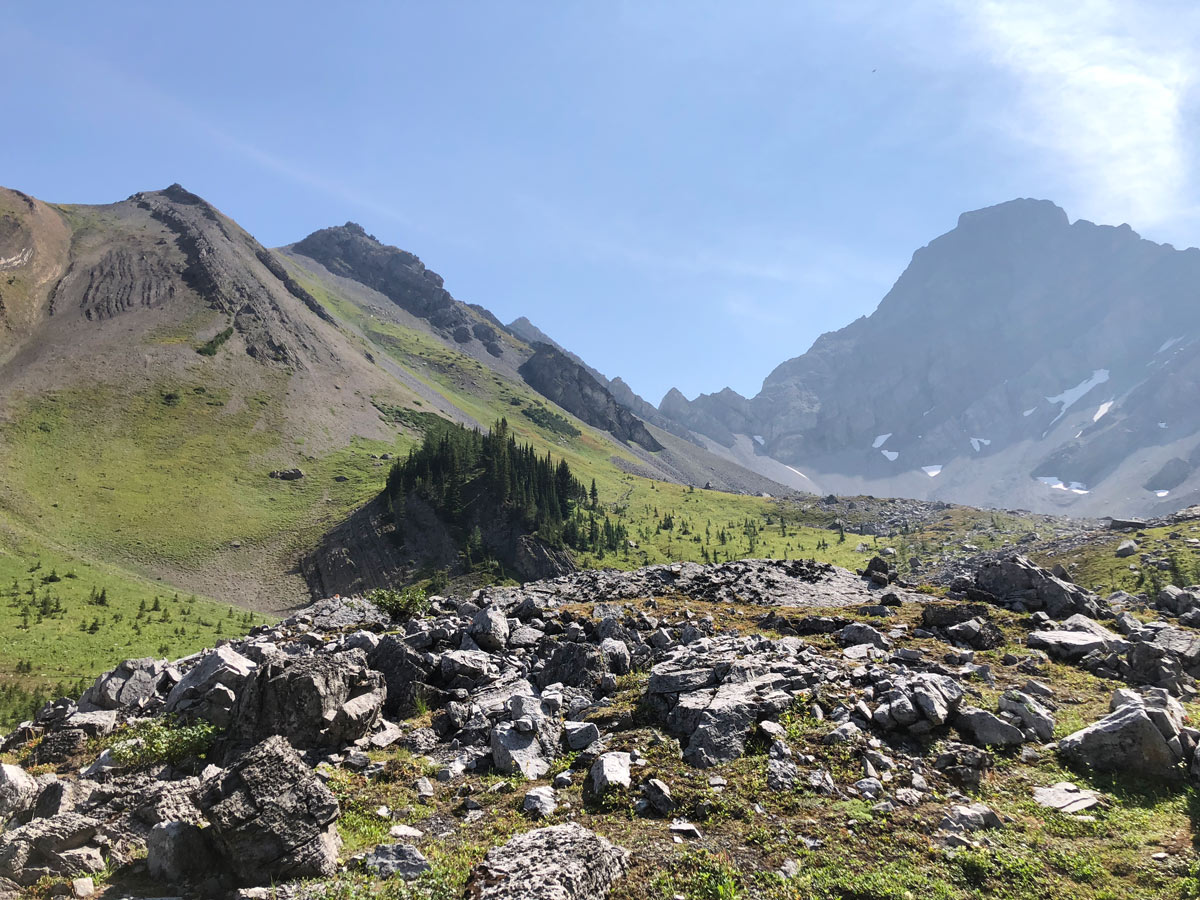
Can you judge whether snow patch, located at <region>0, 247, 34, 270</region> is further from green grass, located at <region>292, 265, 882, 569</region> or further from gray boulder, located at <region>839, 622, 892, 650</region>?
gray boulder, located at <region>839, 622, 892, 650</region>

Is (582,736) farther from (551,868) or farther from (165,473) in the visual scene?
(165,473)

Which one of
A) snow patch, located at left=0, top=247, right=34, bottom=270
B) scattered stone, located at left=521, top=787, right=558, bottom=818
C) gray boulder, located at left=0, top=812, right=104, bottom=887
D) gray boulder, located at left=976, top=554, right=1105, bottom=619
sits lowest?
gray boulder, located at left=0, top=812, right=104, bottom=887

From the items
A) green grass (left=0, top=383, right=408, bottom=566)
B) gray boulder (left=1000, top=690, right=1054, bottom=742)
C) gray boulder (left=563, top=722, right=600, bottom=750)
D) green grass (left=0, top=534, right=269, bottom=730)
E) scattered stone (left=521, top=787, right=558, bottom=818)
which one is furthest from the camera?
green grass (left=0, top=383, right=408, bottom=566)

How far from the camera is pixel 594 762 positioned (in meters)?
14.2

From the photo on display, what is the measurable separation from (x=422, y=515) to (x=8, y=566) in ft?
165

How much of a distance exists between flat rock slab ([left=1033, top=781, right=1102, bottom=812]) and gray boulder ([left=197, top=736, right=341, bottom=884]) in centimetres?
1411

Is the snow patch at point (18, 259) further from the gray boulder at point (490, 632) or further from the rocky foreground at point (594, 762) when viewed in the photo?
the gray boulder at point (490, 632)

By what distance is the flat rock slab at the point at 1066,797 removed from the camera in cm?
1206

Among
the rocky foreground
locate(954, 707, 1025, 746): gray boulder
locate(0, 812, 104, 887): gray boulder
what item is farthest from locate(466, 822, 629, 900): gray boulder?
locate(954, 707, 1025, 746): gray boulder

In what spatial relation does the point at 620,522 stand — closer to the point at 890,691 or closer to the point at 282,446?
the point at 282,446

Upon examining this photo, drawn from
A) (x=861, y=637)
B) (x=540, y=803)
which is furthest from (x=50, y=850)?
(x=861, y=637)

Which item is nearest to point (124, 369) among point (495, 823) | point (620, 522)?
point (620, 522)

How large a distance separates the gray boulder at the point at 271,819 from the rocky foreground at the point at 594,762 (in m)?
0.03

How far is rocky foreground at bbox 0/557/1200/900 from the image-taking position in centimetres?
1028
